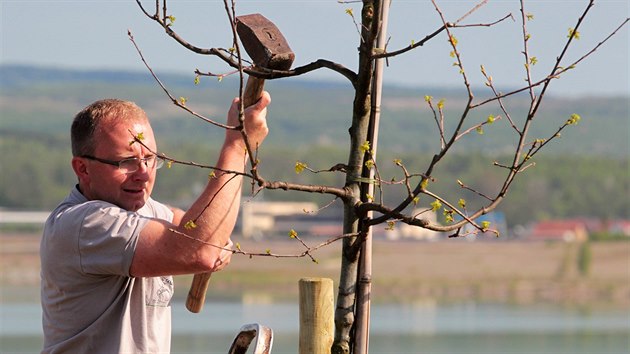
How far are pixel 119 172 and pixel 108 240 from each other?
0.21 meters

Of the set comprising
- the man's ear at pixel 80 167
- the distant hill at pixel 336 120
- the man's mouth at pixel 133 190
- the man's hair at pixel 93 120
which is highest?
the distant hill at pixel 336 120

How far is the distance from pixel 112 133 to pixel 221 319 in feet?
115

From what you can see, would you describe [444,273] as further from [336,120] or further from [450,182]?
[336,120]

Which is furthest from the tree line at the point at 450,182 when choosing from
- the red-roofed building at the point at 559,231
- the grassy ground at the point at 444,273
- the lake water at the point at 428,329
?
the lake water at the point at 428,329

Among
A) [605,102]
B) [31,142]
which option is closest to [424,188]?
[31,142]

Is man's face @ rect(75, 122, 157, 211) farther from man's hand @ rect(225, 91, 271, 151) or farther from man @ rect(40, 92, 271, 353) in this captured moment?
man's hand @ rect(225, 91, 271, 151)

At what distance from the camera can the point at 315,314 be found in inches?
159

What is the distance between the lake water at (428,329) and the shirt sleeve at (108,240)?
72.3 ft

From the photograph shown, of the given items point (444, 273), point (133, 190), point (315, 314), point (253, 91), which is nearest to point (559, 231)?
point (444, 273)

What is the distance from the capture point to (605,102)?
19150 cm

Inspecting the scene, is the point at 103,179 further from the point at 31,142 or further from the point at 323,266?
the point at 31,142

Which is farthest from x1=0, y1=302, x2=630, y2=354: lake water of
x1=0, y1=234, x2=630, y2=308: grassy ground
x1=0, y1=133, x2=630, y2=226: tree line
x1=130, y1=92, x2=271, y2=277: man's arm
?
x1=0, y1=133, x2=630, y2=226: tree line

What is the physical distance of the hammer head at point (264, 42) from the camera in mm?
3723

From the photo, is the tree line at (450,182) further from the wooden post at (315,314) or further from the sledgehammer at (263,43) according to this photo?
the sledgehammer at (263,43)
